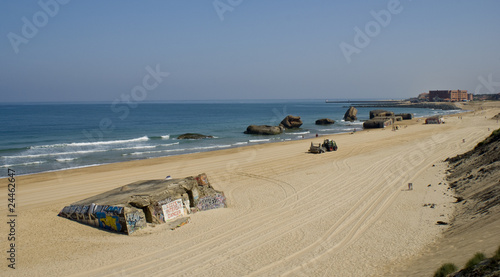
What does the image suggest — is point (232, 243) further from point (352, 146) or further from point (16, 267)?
point (352, 146)

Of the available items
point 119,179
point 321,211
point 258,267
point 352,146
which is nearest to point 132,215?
point 258,267

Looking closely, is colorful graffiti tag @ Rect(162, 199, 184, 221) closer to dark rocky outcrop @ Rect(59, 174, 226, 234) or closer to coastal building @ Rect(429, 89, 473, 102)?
dark rocky outcrop @ Rect(59, 174, 226, 234)

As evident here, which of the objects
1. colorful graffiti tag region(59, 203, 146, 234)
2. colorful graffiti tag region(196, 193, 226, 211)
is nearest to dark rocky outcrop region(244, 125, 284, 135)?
colorful graffiti tag region(196, 193, 226, 211)

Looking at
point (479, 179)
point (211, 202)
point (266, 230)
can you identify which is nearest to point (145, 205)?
point (211, 202)

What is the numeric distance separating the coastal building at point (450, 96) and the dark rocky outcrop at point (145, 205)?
187 m

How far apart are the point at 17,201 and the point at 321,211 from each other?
14.5 meters

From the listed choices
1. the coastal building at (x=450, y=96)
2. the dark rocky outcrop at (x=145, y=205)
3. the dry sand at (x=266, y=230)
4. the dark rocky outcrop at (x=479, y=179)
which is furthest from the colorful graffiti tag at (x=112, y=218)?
the coastal building at (x=450, y=96)

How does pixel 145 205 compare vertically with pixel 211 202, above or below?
above

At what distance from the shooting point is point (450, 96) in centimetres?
17562

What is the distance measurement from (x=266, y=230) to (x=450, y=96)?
623 ft

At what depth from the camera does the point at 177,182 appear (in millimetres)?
15109

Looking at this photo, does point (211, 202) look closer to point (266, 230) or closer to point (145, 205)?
point (145, 205)

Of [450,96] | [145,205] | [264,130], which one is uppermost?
[450,96]

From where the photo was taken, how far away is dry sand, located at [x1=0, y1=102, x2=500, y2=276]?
392 inches
